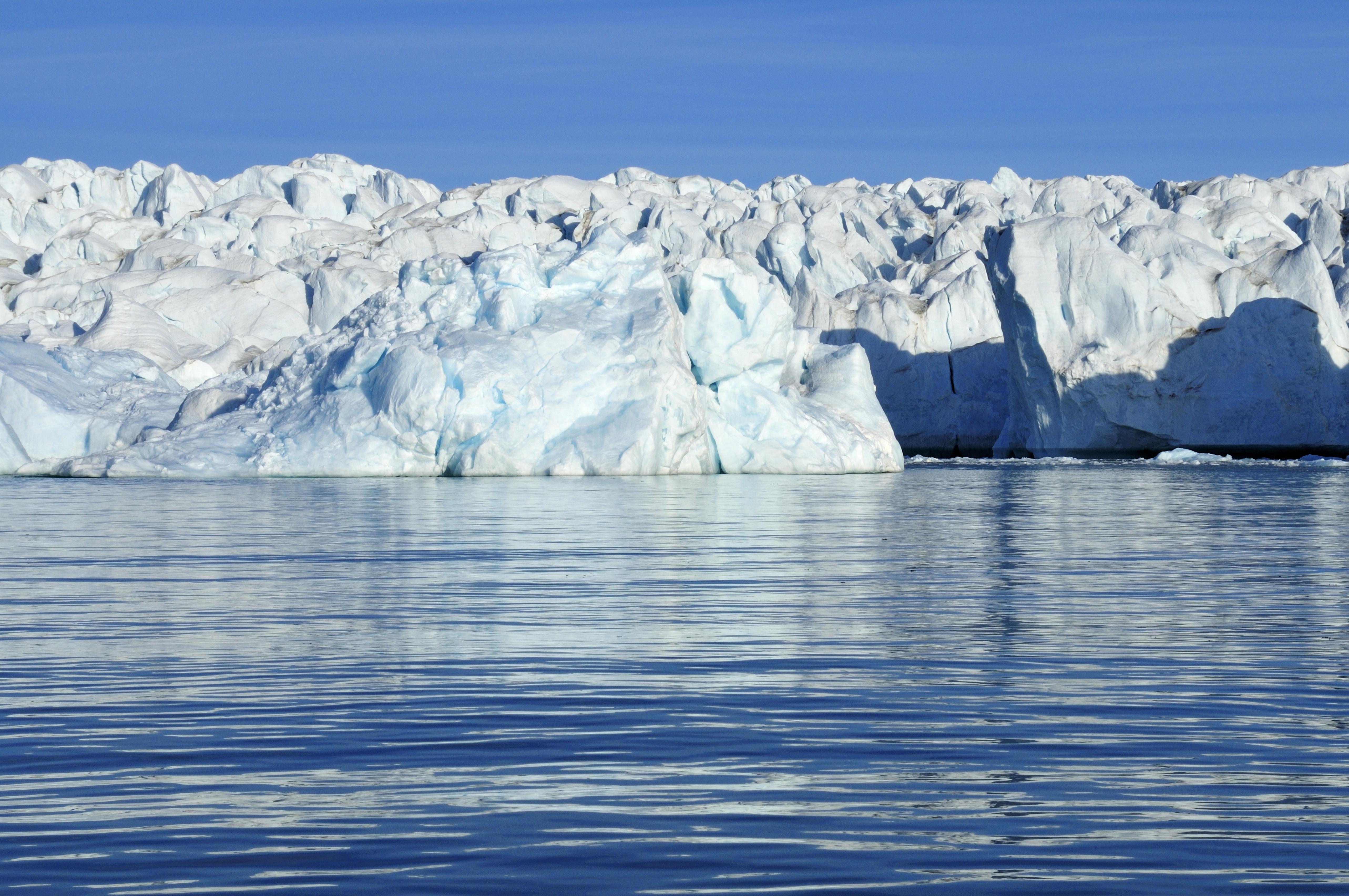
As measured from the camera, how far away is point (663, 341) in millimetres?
29656

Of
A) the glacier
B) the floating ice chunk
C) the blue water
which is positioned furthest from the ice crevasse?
the blue water

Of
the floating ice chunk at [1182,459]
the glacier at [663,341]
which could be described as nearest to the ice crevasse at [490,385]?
the glacier at [663,341]

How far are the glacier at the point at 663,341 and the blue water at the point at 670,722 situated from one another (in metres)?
15.4

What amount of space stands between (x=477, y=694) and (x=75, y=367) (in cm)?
2978

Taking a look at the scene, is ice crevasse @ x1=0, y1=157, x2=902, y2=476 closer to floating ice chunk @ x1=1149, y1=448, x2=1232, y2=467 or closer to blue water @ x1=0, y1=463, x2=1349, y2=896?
floating ice chunk @ x1=1149, y1=448, x2=1232, y2=467

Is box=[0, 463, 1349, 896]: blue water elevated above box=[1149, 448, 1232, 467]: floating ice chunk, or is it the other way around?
box=[1149, 448, 1232, 467]: floating ice chunk

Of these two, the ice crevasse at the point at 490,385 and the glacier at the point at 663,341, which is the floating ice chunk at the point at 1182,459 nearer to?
the glacier at the point at 663,341

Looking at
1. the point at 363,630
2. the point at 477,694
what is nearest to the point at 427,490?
the point at 363,630

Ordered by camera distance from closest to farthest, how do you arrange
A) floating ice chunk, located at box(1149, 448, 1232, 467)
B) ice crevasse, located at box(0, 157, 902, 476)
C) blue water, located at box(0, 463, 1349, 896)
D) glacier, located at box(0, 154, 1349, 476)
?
blue water, located at box(0, 463, 1349, 896) → ice crevasse, located at box(0, 157, 902, 476) → glacier, located at box(0, 154, 1349, 476) → floating ice chunk, located at box(1149, 448, 1232, 467)

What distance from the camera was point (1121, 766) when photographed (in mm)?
5172

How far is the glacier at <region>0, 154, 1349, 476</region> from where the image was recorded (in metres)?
28.9

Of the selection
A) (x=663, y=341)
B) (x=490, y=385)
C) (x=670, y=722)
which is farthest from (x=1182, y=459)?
(x=670, y=722)

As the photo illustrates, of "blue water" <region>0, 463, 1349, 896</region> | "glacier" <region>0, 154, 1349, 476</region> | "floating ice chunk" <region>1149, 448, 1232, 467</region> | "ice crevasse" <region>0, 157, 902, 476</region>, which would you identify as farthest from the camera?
"floating ice chunk" <region>1149, 448, 1232, 467</region>

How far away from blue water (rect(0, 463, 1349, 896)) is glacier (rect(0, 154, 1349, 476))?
15.4 metres
